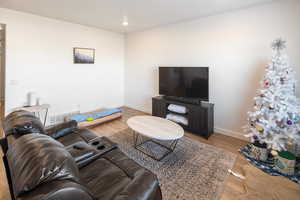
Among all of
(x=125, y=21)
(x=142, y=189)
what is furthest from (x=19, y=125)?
(x=125, y=21)

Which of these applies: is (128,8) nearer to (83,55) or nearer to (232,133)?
(83,55)

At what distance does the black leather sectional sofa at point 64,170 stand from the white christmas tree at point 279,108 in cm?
219

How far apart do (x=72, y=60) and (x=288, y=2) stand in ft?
15.9

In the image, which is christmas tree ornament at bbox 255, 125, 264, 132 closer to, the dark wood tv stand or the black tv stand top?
the dark wood tv stand

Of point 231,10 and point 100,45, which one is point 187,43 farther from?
point 100,45

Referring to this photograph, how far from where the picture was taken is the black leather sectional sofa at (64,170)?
716mm

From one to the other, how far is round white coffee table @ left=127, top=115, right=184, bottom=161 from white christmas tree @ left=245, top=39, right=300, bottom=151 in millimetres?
1351

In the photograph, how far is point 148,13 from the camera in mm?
3369

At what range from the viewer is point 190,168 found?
228cm

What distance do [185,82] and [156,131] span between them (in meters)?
1.67

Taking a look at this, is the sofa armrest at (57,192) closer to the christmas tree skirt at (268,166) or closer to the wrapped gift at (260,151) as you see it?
the christmas tree skirt at (268,166)

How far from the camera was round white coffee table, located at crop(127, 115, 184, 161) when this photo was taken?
2.33 meters

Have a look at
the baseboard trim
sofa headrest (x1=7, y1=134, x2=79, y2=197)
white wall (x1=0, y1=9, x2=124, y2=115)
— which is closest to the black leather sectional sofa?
sofa headrest (x1=7, y1=134, x2=79, y2=197)

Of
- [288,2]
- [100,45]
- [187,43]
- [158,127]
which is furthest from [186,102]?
[100,45]
